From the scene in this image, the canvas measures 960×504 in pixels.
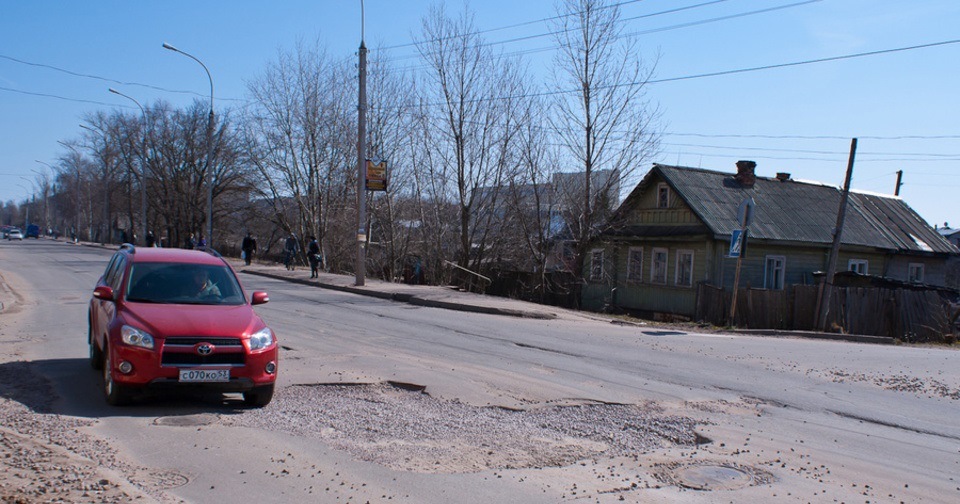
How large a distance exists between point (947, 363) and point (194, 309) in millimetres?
13122

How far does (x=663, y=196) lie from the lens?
99.8ft

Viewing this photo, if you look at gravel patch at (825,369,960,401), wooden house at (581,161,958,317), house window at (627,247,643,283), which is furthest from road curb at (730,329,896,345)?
house window at (627,247,643,283)

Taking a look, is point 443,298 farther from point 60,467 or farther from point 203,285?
point 60,467

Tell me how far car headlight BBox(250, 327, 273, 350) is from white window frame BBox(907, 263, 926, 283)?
3458 centimetres

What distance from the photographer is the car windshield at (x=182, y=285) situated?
800 centimetres

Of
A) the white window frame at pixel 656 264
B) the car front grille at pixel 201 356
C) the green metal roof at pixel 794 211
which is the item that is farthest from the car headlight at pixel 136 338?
the white window frame at pixel 656 264

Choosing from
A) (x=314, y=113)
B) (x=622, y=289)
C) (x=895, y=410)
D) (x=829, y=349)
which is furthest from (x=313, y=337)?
(x=314, y=113)

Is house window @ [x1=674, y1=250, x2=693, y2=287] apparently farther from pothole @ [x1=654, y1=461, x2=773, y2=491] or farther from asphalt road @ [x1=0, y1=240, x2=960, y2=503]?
pothole @ [x1=654, y1=461, x2=773, y2=491]

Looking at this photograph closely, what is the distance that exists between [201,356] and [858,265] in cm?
3138

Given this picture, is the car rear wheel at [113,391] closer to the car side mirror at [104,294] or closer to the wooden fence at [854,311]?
the car side mirror at [104,294]

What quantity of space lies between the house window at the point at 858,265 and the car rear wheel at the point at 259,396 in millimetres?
29813

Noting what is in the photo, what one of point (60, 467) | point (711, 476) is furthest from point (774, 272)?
point (60, 467)

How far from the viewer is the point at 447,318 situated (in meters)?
17.4

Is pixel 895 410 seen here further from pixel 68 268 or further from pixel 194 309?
pixel 68 268
